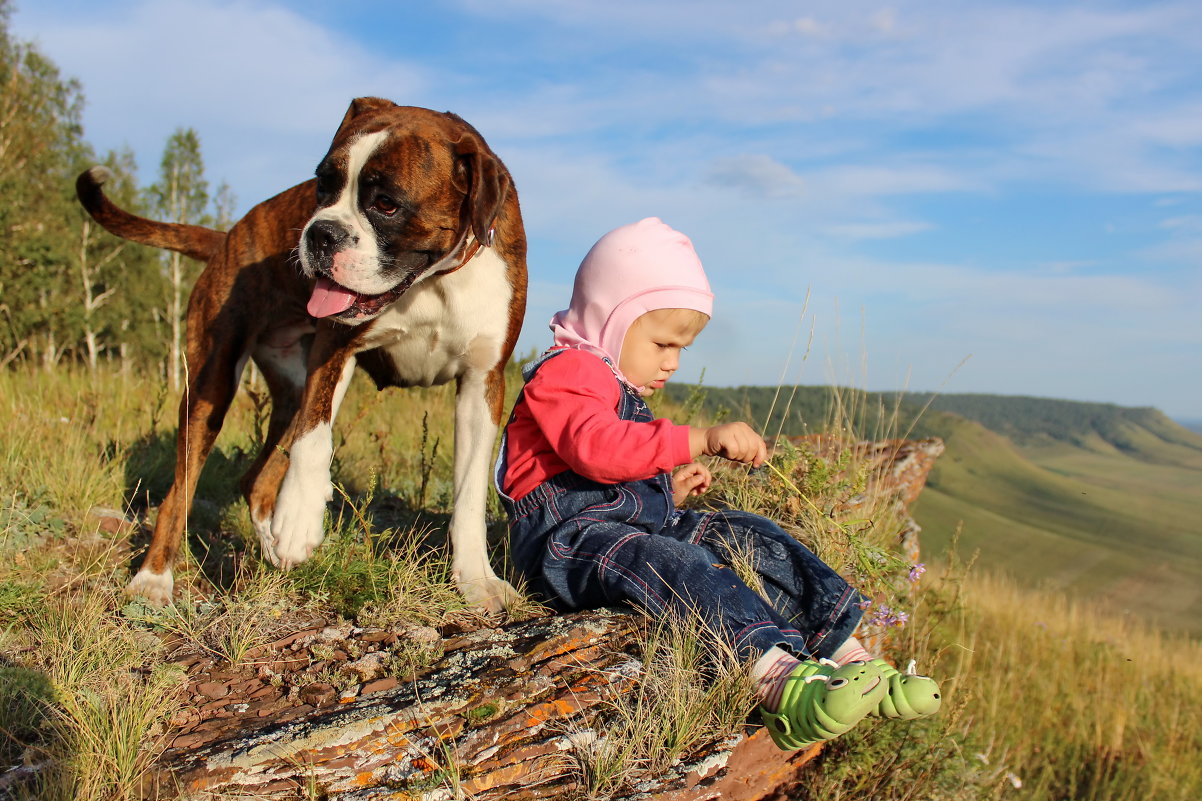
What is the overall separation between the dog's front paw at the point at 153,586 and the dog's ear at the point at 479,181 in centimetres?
186

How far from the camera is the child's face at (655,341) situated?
3.25m

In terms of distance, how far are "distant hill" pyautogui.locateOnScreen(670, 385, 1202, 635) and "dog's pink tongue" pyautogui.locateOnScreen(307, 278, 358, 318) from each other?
2.52 m

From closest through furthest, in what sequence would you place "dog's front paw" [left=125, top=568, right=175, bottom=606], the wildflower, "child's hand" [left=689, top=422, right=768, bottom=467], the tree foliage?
"child's hand" [left=689, top=422, right=768, bottom=467] < "dog's front paw" [left=125, top=568, right=175, bottom=606] < the wildflower < the tree foliage

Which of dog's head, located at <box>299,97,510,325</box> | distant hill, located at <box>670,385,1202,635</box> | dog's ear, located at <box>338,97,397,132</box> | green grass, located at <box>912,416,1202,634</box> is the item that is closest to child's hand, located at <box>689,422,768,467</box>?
dog's head, located at <box>299,97,510,325</box>

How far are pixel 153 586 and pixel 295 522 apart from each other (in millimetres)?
685

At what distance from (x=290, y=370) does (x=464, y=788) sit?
2686 mm

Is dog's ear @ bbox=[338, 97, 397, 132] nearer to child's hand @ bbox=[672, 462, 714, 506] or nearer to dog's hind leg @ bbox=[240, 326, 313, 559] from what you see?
dog's hind leg @ bbox=[240, 326, 313, 559]

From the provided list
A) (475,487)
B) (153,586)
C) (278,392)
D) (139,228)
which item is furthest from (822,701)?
(139,228)

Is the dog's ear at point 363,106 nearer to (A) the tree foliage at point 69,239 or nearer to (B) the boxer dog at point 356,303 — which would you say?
(B) the boxer dog at point 356,303

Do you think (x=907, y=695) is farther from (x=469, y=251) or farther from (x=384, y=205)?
(x=384, y=205)

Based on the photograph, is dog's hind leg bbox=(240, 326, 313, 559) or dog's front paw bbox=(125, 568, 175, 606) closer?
dog's front paw bbox=(125, 568, 175, 606)

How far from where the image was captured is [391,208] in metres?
2.96

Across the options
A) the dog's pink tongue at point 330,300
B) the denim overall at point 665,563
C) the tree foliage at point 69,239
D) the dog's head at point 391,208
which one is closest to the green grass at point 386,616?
the denim overall at point 665,563

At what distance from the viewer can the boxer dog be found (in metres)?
→ 2.97
